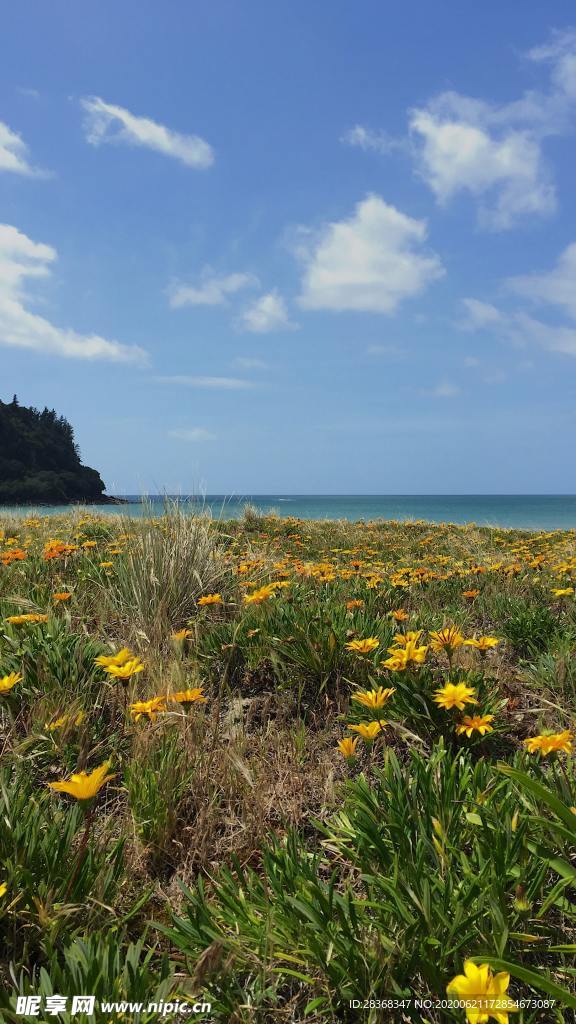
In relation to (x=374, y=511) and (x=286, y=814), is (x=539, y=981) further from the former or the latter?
(x=374, y=511)

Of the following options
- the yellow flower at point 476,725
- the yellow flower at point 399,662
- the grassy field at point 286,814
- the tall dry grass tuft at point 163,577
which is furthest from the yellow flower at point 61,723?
the yellow flower at point 476,725

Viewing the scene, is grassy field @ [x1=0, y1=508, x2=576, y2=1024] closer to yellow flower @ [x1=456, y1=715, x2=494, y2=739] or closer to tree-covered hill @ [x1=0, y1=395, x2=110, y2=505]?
yellow flower @ [x1=456, y1=715, x2=494, y2=739]

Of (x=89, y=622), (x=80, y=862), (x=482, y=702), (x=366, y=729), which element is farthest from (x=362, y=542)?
(x=80, y=862)

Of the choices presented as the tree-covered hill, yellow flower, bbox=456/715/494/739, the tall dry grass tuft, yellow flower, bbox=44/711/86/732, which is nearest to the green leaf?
yellow flower, bbox=456/715/494/739

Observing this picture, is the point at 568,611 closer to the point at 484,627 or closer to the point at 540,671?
the point at 484,627

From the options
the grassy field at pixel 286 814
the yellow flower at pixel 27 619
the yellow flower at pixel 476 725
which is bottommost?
the grassy field at pixel 286 814

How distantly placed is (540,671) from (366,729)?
166 cm

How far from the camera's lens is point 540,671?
10.1 feet

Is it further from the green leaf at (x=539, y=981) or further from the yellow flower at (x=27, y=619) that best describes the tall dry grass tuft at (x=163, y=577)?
the green leaf at (x=539, y=981)

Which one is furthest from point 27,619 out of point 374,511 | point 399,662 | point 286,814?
point 374,511

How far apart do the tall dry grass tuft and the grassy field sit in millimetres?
49

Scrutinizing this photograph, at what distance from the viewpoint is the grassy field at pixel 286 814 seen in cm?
132

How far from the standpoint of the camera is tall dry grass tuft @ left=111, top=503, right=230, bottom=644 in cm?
397

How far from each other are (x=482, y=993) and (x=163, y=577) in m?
3.40
